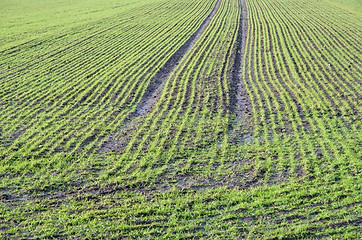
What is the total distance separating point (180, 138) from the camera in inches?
527

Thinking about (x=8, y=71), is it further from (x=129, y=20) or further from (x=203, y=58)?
(x=129, y=20)

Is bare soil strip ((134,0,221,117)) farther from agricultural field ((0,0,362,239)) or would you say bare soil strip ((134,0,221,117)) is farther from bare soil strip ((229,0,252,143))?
bare soil strip ((229,0,252,143))

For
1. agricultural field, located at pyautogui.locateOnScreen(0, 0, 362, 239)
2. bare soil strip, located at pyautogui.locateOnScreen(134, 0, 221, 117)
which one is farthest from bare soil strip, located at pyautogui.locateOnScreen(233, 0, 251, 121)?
bare soil strip, located at pyautogui.locateOnScreen(134, 0, 221, 117)

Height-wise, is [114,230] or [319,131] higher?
[319,131]

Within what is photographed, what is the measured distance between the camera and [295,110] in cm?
1585

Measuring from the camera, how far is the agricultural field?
349 inches

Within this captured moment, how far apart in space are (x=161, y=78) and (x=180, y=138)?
27.2 ft

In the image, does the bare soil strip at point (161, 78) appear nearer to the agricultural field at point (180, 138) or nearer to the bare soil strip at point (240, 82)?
the agricultural field at point (180, 138)

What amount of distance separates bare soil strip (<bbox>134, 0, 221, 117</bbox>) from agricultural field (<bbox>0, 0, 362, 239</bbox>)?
0.37 feet

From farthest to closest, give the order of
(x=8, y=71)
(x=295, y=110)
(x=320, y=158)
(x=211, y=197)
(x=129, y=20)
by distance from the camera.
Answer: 1. (x=129, y=20)
2. (x=8, y=71)
3. (x=295, y=110)
4. (x=320, y=158)
5. (x=211, y=197)

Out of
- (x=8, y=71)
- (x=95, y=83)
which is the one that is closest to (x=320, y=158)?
(x=95, y=83)

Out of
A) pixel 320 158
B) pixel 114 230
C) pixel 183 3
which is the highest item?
pixel 183 3

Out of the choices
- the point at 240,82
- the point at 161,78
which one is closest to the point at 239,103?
the point at 240,82

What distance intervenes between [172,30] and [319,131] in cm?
2411
